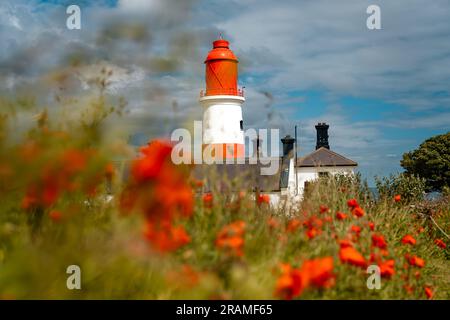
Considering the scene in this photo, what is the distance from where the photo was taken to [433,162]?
45.4 m

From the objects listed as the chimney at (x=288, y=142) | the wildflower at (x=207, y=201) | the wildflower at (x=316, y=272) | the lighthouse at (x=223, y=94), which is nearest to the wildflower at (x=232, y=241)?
the wildflower at (x=316, y=272)

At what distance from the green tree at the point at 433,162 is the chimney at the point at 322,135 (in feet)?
24.6

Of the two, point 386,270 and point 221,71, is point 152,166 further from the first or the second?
point 221,71

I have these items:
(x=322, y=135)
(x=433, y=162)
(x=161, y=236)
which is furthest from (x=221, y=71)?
(x=161, y=236)

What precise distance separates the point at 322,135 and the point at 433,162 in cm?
956

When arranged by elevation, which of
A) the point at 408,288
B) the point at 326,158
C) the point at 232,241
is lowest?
the point at 408,288

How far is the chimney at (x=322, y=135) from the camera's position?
48.1 m

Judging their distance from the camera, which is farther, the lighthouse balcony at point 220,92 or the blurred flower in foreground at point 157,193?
the lighthouse balcony at point 220,92

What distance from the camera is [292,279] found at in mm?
2916

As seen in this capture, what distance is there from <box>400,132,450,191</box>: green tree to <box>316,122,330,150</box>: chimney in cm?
749

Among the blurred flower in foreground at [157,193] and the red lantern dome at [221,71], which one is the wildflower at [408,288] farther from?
the red lantern dome at [221,71]
